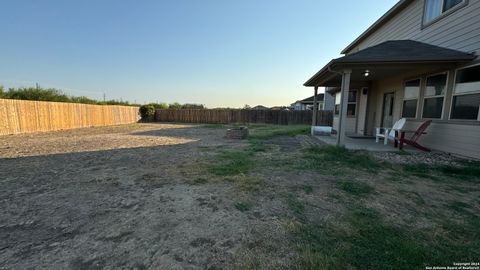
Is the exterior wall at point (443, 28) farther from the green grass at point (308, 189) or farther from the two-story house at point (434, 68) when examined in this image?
the green grass at point (308, 189)

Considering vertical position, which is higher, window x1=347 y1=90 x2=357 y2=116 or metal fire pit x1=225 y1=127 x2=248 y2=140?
window x1=347 y1=90 x2=357 y2=116

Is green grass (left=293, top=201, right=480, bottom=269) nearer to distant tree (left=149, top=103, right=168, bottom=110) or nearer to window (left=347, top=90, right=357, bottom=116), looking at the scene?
window (left=347, top=90, right=357, bottom=116)

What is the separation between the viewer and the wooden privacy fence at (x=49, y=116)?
35.3ft

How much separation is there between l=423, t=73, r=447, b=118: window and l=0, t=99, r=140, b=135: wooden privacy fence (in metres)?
17.3

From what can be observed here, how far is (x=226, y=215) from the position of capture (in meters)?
2.57

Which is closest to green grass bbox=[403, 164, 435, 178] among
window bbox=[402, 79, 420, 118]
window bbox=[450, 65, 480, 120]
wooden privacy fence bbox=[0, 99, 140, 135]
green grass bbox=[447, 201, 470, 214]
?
green grass bbox=[447, 201, 470, 214]

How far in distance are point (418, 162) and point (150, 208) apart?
19.0 ft

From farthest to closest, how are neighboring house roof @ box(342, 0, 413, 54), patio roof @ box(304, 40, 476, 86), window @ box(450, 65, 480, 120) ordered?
neighboring house roof @ box(342, 0, 413, 54), patio roof @ box(304, 40, 476, 86), window @ box(450, 65, 480, 120)

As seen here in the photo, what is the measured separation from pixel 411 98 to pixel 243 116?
52.2 ft

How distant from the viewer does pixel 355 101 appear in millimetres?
10648

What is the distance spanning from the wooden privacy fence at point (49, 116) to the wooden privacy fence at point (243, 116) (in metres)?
6.03

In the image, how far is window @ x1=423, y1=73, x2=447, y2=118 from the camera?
5.98 meters

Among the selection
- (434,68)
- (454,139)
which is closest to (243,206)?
(454,139)

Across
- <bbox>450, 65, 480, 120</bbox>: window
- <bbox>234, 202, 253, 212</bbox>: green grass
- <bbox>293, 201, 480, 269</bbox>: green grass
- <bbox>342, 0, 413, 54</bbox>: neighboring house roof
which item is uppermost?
<bbox>342, 0, 413, 54</bbox>: neighboring house roof
